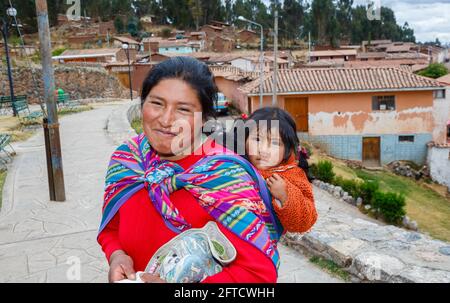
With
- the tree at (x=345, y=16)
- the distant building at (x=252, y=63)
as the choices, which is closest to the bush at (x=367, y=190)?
the distant building at (x=252, y=63)

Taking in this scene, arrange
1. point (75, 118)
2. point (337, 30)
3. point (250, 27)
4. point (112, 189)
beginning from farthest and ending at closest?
point (250, 27) < point (337, 30) < point (75, 118) < point (112, 189)

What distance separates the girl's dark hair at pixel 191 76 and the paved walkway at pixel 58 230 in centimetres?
246

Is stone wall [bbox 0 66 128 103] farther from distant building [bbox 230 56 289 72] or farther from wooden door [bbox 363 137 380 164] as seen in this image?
wooden door [bbox 363 137 380 164]

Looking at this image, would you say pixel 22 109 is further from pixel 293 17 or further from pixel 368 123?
pixel 293 17

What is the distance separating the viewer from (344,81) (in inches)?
829

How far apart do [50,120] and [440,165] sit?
18.2 metres

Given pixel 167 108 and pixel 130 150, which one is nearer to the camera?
pixel 167 108

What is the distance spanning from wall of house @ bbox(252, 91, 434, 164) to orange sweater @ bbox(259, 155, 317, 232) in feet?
62.8

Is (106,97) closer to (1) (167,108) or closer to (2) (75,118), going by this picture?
(2) (75,118)

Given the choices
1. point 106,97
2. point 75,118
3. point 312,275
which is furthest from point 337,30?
point 312,275

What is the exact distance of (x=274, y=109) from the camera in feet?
6.19

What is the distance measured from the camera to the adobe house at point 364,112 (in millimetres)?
20719

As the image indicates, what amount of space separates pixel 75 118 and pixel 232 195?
1466cm

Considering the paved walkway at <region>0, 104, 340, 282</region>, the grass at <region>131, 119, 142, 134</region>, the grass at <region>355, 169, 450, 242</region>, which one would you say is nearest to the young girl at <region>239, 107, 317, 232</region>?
the paved walkway at <region>0, 104, 340, 282</region>
